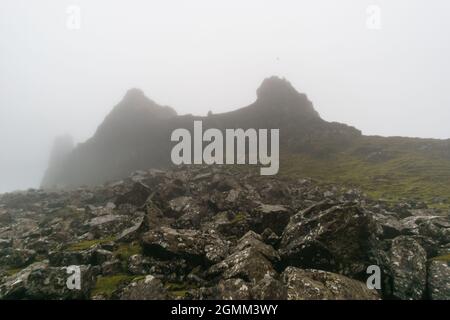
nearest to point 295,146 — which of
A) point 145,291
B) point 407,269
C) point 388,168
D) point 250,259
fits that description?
point 388,168

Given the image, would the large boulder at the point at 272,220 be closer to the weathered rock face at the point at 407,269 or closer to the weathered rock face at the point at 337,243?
the weathered rock face at the point at 337,243

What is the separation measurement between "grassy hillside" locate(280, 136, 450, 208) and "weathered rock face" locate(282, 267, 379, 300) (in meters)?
45.3

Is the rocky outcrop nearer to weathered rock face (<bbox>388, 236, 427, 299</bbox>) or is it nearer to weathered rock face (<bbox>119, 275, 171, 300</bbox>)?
weathered rock face (<bbox>388, 236, 427, 299</bbox>)

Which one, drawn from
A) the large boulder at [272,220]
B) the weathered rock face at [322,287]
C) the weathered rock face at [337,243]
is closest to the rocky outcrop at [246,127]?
the large boulder at [272,220]

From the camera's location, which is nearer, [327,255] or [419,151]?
[327,255]

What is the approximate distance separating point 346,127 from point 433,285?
13622 cm

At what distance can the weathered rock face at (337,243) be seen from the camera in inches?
786

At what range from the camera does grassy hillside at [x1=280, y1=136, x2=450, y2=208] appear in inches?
2712

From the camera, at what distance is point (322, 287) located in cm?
1609

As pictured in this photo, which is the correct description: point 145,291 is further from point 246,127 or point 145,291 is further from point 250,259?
point 246,127

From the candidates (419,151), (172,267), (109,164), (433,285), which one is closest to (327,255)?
(433,285)

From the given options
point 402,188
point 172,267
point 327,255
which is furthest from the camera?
point 402,188
